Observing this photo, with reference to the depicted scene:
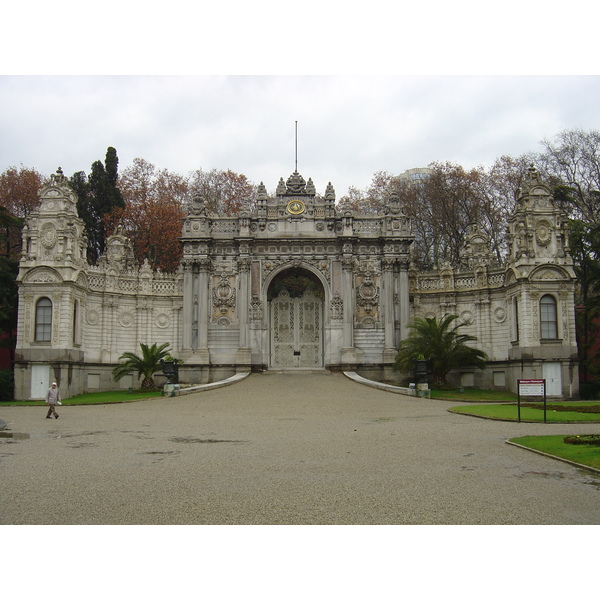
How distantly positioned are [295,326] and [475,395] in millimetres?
12022

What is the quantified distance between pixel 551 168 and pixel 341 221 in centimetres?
1783

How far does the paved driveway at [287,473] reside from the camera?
907 cm

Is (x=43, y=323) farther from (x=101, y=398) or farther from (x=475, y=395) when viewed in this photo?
(x=475, y=395)

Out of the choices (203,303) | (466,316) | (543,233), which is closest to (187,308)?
(203,303)

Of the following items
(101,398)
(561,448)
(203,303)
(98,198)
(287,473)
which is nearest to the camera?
(287,473)

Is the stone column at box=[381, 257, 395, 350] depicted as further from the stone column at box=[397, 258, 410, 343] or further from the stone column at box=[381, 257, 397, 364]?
the stone column at box=[397, 258, 410, 343]

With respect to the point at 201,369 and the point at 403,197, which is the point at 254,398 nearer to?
the point at 201,369

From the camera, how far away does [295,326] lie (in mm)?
39125

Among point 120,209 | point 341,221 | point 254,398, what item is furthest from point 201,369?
point 120,209

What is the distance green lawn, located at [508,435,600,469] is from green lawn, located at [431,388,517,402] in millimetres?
13109

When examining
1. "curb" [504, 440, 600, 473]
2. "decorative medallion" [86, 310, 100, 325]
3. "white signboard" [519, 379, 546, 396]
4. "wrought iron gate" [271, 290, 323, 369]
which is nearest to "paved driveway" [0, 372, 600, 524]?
"curb" [504, 440, 600, 473]

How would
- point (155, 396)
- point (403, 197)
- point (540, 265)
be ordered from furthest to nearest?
1. point (403, 197)
2. point (540, 265)
3. point (155, 396)

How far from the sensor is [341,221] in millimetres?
38250

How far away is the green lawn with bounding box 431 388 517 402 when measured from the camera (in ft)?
96.7
